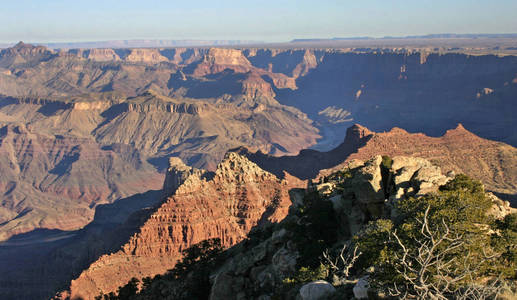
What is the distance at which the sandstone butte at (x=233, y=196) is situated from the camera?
261 feet

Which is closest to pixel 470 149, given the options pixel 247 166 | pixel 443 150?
pixel 443 150

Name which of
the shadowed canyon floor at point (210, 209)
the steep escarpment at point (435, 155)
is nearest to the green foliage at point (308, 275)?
the shadowed canyon floor at point (210, 209)

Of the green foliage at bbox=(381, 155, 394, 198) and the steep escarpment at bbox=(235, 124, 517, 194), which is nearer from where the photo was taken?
the green foliage at bbox=(381, 155, 394, 198)

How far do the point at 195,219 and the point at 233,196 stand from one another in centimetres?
1224

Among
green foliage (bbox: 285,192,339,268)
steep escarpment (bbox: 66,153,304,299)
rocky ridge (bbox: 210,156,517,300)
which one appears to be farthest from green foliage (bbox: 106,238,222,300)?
steep escarpment (bbox: 66,153,304,299)

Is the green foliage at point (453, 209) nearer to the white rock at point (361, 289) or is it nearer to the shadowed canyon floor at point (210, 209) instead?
the white rock at point (361, 289)

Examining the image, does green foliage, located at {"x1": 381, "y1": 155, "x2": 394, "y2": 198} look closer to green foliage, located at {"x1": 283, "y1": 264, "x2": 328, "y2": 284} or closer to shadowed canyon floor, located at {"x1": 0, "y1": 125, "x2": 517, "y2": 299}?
green foliage, located at {"x1": 283, "y1": 264, "x2": 328, "y2": 284}

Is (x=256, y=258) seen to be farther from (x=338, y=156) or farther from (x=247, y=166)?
(x=338, y=156)

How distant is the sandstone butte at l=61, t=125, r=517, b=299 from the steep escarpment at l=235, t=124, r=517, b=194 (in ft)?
0.81

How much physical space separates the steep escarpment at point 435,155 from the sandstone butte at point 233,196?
25 cm

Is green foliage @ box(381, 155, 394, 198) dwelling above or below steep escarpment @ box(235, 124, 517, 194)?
above

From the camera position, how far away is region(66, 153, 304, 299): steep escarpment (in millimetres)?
77250

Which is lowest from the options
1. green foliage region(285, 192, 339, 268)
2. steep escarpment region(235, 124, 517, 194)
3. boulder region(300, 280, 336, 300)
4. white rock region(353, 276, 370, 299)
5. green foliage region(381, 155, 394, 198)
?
Answer: steep escarpment region(235, 124, 517, 194)

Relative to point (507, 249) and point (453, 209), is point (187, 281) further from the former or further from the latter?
point (507, 249)
